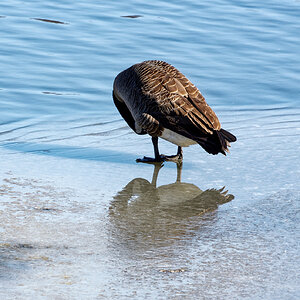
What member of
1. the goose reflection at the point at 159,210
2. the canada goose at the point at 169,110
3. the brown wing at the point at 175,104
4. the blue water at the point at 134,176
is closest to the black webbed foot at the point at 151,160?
the canada goose at the point at 169,110

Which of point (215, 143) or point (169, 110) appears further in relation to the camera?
point (169, 110)

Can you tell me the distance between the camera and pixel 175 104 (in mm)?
6375

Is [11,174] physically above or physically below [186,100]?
below

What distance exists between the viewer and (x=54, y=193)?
17.3ft

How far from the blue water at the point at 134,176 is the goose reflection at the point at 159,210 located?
0.05 ft

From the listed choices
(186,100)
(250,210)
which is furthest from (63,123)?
(250,210)

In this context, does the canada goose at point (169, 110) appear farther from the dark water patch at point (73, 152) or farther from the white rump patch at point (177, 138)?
the dark water patch at point (73, 152)

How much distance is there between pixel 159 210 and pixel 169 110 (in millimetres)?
1611

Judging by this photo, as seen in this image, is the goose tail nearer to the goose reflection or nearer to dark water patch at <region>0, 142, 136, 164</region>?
the goose reflection

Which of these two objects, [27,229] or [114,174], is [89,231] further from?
[114,174]

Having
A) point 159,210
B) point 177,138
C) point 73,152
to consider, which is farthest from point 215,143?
point 73,152

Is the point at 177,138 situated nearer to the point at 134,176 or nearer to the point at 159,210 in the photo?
the point at 134,176

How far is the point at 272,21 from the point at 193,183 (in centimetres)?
928

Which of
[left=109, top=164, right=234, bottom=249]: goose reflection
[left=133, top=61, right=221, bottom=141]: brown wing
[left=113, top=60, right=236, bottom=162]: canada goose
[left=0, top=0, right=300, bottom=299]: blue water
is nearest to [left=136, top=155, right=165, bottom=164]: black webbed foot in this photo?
[left=113, top=60, right=236, bottom=162]: canada goose
